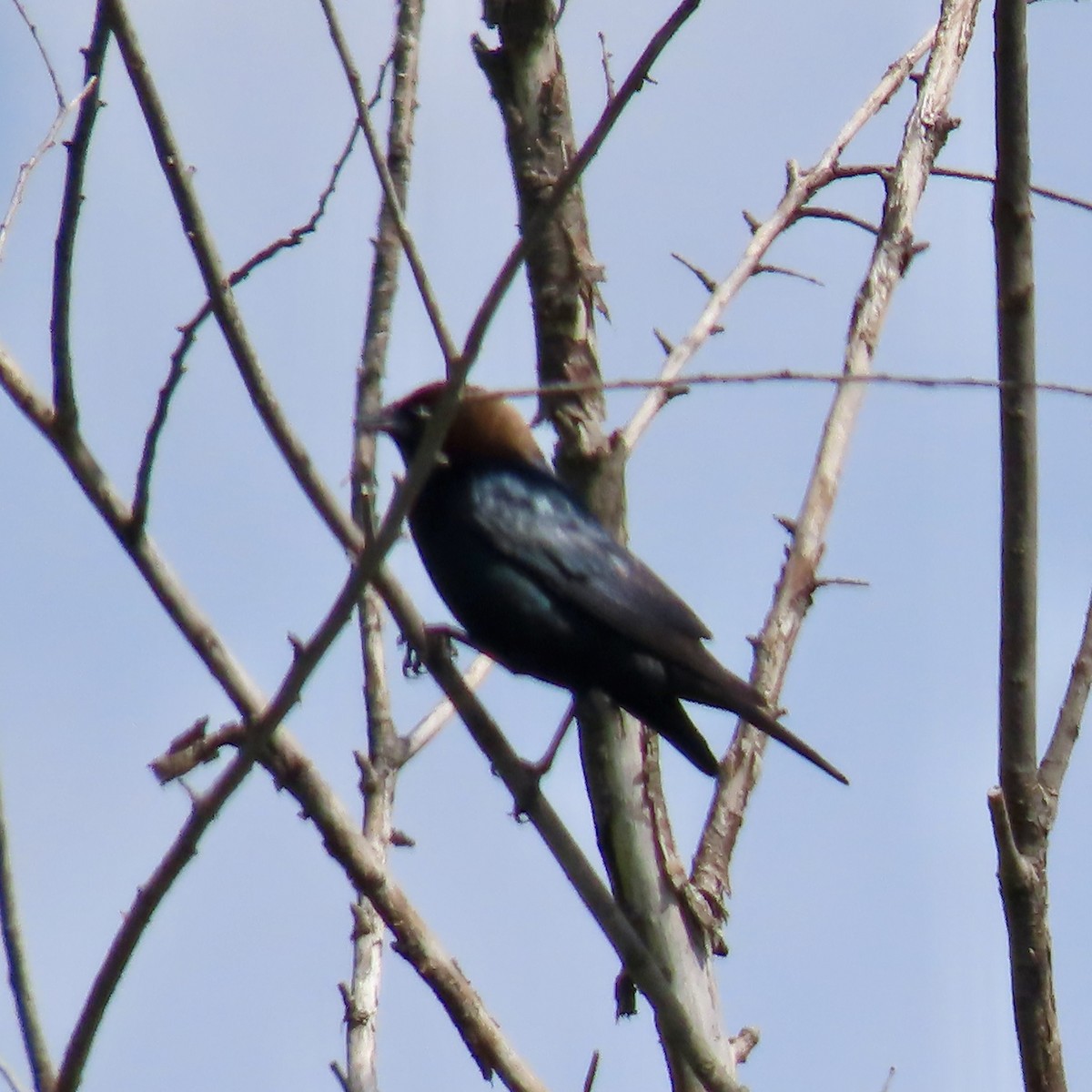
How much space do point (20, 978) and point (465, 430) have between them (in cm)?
277

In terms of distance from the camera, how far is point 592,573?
4289 mm

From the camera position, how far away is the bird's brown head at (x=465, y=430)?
4871 mm

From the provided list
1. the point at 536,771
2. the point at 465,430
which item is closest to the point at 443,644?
the point at 536,771

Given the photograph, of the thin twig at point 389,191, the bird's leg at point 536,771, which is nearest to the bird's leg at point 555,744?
the bird's leg at point 536,771

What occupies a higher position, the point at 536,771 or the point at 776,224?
the point at 776,224

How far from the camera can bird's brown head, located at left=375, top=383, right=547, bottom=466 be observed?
192 inches

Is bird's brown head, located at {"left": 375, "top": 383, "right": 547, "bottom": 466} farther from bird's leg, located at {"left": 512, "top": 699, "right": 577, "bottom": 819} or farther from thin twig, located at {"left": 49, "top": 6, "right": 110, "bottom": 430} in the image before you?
thin twig, located at {"left": 49, "top": 6, "right": 110, "bottom": 430}

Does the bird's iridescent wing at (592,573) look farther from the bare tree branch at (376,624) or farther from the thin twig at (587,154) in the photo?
the thin twig at (587,154)

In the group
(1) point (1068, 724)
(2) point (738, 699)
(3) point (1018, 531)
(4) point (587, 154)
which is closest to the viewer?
(4) point (587, 154)

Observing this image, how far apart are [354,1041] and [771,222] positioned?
2.69m

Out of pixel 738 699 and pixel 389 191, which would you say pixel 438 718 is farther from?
pixel 389 191

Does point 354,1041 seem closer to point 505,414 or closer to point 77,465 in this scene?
point 77,465

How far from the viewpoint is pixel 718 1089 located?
2816 millimetres

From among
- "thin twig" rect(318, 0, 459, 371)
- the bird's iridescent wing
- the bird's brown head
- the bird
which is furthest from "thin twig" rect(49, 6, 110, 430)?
the bird's brown head
